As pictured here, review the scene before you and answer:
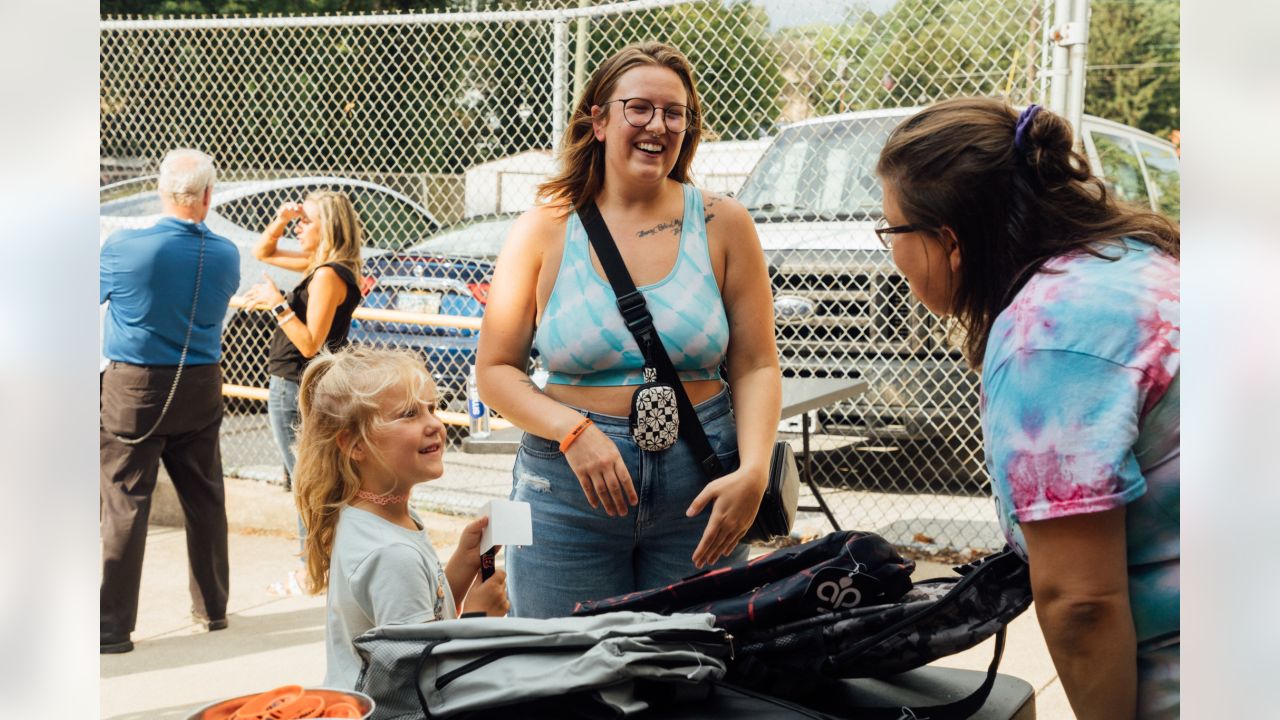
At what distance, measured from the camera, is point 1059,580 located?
63.4 inches

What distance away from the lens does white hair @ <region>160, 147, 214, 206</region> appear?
4930 millimetres

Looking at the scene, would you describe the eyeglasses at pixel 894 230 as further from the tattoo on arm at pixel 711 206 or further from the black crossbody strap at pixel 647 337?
the tattoo on arm at pixel 711 206

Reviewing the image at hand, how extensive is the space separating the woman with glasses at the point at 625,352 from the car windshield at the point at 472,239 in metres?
5.41

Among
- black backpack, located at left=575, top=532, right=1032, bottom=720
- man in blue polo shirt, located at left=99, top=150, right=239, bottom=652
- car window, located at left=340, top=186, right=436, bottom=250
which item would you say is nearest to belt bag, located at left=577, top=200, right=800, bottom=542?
black backpack, located at left=575, top=532, right=1032, bottom=720

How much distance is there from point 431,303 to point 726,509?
213 inches

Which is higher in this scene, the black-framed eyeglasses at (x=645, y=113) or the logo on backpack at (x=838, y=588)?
the black-framed eyeglasses at (x=645, y=113)

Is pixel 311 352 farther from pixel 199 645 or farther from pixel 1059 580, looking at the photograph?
pixel 1059 580

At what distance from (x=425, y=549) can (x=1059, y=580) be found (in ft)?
4.13

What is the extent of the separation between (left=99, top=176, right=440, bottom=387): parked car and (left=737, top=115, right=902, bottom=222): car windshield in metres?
2.64

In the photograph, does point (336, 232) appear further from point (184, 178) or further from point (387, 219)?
point (387, 219)

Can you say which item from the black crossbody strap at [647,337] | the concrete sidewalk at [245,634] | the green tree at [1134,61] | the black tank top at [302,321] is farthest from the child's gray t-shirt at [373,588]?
the green tree at [1134,61]

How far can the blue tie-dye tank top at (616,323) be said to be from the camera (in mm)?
2598

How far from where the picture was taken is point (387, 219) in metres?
9.37
